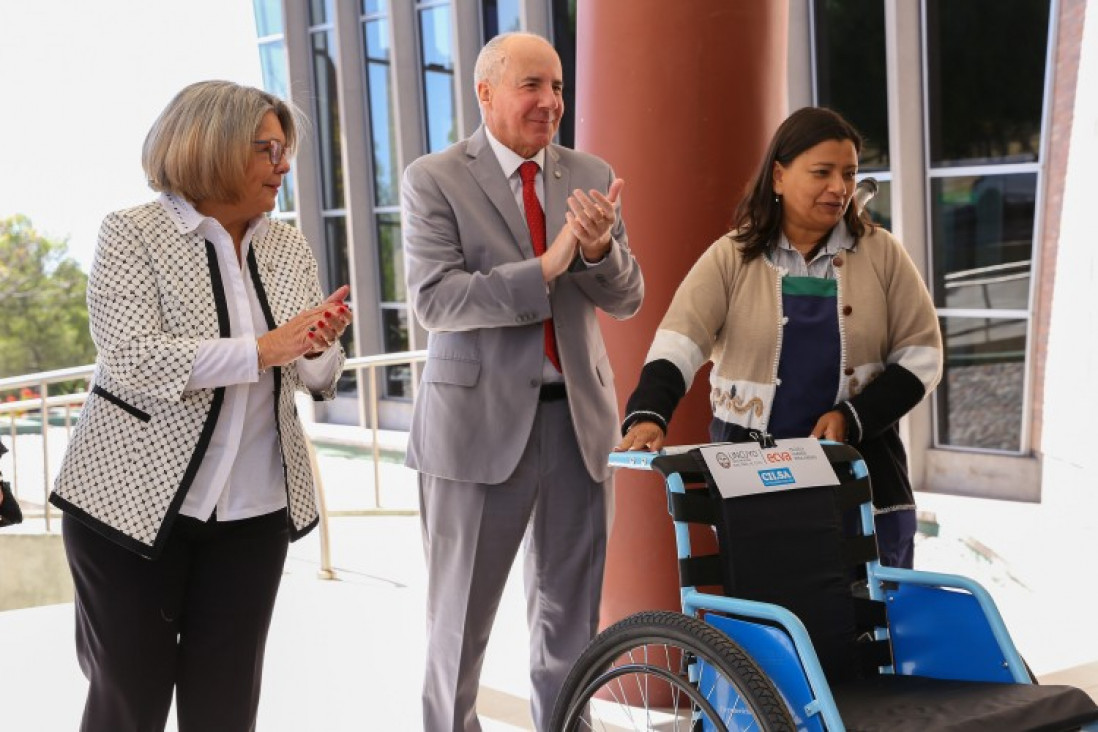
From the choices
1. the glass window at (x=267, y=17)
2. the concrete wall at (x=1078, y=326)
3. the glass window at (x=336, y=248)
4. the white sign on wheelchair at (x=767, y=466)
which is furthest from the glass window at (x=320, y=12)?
the white sign on wheelchair at (x=767, y=466)

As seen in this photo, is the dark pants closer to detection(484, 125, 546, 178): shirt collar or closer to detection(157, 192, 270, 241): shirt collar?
detection(484, 125, 546, 178): shirt collar

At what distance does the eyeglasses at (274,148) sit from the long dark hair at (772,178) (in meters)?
0.96

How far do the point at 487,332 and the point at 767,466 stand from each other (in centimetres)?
78

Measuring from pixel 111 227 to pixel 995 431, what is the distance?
26.5 ft

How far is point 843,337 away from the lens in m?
2.54

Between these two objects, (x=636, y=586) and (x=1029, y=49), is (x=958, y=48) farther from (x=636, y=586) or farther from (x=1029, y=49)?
(x=636, y=586)

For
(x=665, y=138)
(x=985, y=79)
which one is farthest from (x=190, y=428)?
(x=985, y=79)

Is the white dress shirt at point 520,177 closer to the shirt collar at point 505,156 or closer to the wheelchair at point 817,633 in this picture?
the shirt collar at point 505,156

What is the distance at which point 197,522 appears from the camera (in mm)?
2195

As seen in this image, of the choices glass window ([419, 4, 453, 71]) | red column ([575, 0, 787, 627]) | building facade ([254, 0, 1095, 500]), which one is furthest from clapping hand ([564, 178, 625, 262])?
glass window ([419, 4, 453, 71])

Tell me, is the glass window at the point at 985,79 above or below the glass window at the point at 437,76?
below

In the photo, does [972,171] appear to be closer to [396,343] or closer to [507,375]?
[507,375]

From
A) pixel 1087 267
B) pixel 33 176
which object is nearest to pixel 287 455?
pixel 1087 267

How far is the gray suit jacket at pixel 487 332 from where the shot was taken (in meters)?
2.76
